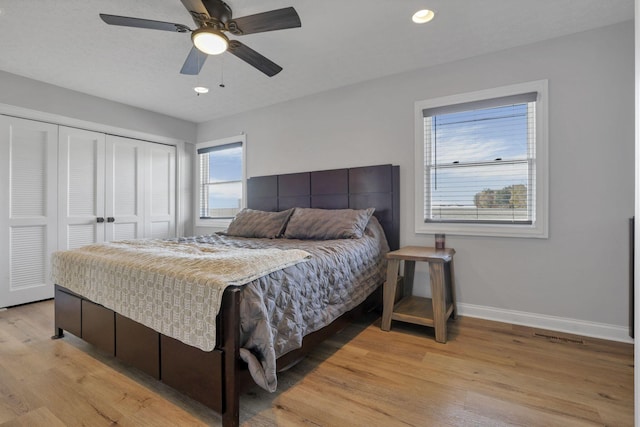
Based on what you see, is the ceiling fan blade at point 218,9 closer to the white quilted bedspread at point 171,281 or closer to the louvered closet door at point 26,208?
the white quilted bedspread at point 171,281

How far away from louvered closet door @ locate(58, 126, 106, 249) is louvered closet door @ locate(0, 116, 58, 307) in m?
0.09

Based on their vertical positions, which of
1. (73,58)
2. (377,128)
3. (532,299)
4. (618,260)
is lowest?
(532,299)

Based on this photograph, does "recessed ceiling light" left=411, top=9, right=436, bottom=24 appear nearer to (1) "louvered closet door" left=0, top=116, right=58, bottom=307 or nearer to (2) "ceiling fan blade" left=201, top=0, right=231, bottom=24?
(2) "ceiling fan blade" left=201, top=0, right=231, bottom=24

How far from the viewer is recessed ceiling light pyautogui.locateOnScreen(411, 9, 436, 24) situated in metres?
2.22

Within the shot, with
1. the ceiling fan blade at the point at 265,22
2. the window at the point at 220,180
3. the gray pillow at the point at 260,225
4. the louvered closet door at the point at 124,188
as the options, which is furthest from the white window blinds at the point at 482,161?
the louvered closet door at the point at 124,188

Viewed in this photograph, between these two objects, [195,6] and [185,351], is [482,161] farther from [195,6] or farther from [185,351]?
[185,351]

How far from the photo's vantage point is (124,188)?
415cm

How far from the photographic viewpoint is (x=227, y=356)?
4.56 ft

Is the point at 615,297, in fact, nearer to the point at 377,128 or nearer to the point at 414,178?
the point at 414,178

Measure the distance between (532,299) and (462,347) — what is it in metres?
0.90

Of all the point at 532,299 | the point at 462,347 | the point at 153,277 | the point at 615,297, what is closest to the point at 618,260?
the point at 615,297

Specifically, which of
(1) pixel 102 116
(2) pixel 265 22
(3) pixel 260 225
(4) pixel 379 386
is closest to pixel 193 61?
(2) pixel 265 22

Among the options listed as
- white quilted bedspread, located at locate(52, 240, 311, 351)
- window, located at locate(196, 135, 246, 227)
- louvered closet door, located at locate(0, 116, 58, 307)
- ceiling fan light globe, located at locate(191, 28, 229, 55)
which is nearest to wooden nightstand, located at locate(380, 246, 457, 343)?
white quilted bedspread, located at locate(52, 240, 311, 351)

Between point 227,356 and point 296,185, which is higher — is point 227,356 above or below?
below
